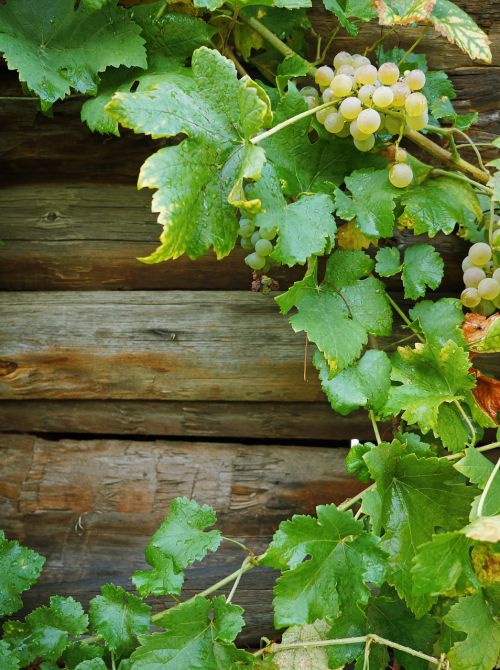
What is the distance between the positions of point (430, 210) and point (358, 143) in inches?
6.5

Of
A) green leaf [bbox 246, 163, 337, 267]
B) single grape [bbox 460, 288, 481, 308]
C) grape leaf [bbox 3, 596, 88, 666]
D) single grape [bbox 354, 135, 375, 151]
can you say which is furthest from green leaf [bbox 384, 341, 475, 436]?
grape leaf [bbox 3, 596, 88, 666]

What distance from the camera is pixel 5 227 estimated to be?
5.06 feet

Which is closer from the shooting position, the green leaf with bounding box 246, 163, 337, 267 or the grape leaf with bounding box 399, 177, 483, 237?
the green leaf with bounding box 246, 163, 337, 267

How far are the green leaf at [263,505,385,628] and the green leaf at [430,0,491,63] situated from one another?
2.59 feet

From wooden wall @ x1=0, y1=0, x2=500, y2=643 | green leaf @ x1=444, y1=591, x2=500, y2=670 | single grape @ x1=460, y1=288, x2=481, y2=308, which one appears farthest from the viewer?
wooden wall @ x1=0, y1=0, x2=500, y2=643

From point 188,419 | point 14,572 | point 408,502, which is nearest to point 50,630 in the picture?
point 14,572

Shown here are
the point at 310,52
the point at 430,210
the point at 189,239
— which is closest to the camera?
the point at 189,239

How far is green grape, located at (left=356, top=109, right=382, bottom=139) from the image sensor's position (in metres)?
1.18

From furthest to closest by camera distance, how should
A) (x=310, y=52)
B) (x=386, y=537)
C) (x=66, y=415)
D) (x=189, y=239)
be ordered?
1. (x=66, y=415)
2. (x=310, y=52)
3. (x=386, y=537)
4. (x=189, y=239)

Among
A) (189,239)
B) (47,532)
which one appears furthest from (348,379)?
(47,532)

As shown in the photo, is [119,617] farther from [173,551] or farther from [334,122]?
[334,122]

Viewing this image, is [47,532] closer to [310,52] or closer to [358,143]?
[358,143]

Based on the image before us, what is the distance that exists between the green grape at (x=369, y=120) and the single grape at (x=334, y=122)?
0.17ft

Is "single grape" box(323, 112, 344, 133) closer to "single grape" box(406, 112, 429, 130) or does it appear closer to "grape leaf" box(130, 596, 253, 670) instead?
"single grape" box(406, 112, 429, 130)
